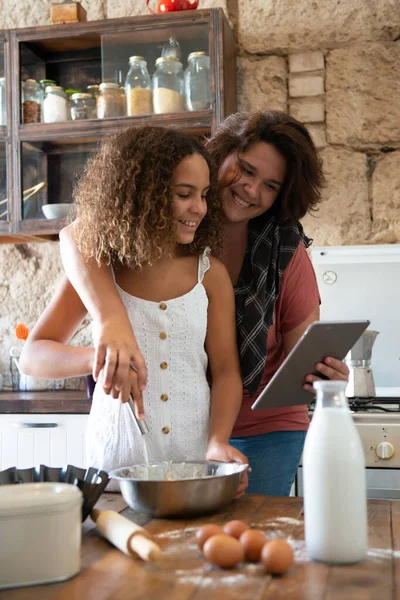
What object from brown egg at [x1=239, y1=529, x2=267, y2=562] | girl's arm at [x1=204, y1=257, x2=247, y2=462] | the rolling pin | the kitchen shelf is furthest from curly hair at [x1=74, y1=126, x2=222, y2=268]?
the kitchen shelf

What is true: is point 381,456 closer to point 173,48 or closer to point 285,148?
point 285,148

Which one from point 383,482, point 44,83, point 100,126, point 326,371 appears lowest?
point 383,482

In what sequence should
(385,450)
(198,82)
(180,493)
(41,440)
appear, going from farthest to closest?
1. (198,82)
2. (41,440)
3. (385,450)
4. (180,493)

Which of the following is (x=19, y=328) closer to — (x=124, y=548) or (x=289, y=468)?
(x=289, y=468)

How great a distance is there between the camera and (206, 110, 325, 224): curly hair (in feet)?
5.49

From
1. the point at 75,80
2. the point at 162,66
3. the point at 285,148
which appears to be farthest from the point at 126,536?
the point at 75,80

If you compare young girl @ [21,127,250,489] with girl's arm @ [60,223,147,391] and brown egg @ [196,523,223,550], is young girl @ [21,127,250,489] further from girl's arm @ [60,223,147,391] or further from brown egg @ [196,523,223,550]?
brown egg @ [196,523,223,550]

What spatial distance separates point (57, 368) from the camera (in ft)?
4.65

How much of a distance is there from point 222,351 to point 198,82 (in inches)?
60.1

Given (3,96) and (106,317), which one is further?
(3,96)

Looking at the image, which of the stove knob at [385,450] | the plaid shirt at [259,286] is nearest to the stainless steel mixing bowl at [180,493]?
the plaid shirt at [259,286]

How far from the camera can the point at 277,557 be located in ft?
2.82

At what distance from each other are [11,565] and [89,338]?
221 centimetres

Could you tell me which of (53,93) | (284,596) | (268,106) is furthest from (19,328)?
(284,596)
